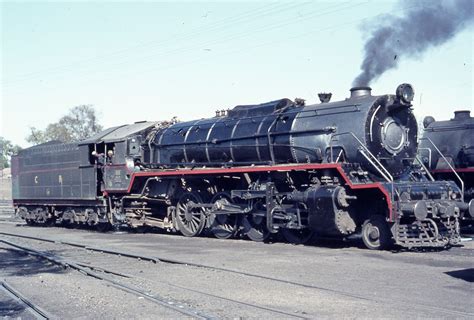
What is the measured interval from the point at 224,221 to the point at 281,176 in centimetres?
247

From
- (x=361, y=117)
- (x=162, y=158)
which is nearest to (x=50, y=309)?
(x=361, y=117)

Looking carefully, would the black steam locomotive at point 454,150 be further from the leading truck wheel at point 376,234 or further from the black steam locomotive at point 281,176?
the leading truck wheel at point 376,234

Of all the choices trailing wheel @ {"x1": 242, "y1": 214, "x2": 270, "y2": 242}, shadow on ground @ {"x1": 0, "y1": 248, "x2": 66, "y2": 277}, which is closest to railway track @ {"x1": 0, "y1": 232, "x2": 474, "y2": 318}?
shadow on ground @ {"x1": 0, "y1": 248, "x2": 66, "y2": 277}

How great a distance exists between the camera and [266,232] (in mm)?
14969

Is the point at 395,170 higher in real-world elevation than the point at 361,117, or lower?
lower

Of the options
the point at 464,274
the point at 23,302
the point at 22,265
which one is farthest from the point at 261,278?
the point at 22,265

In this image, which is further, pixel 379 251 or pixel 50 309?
pixel 379 251

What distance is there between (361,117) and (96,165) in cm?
989

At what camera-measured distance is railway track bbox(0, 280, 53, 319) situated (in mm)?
7111

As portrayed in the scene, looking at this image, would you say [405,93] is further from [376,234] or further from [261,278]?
[261,278]

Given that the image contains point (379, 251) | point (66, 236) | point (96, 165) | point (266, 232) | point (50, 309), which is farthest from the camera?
point (96, 165)

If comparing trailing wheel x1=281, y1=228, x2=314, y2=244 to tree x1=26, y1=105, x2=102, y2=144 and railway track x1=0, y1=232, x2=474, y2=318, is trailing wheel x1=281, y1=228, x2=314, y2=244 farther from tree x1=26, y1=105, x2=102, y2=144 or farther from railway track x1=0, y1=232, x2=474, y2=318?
tree x1=26, y1=105, x2=102, y2=144

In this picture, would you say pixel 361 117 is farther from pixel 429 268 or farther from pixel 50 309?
pixel 50 309

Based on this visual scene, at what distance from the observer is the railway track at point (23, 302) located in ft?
23.3
